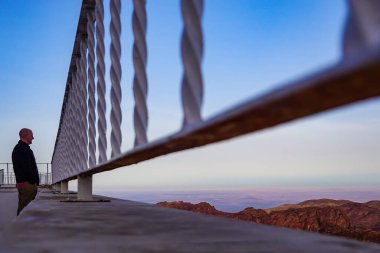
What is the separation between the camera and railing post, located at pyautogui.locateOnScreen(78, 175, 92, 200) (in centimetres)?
687

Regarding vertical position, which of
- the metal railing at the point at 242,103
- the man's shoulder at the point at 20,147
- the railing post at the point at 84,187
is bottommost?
the railing post at the point at 84,187

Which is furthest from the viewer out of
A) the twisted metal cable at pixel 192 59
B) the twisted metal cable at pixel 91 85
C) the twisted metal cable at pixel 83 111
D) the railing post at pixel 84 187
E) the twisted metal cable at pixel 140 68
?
the twisted metal cable at pixel 83 111

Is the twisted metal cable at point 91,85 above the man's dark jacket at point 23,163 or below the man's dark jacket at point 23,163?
above

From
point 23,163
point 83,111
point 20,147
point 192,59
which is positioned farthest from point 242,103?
point 83,111

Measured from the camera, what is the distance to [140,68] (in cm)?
279

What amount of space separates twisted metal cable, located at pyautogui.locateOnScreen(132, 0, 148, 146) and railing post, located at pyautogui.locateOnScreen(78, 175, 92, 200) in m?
4.23

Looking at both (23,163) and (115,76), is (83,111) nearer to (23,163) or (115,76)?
(23,163)

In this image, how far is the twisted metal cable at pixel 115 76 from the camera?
3.79 meters

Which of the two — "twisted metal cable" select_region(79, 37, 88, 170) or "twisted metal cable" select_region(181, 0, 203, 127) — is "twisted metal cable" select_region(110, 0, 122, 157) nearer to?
"twisted metal cable" select_region(181, 0, 203, 127)

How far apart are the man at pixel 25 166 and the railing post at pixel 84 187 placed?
2.36 ft

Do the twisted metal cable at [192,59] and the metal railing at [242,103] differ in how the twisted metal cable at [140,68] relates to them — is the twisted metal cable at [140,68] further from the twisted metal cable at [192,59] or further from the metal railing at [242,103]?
the twisted metal cable at [192,59]

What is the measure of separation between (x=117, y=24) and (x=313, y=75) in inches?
119

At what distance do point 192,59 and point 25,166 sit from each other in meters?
5.86

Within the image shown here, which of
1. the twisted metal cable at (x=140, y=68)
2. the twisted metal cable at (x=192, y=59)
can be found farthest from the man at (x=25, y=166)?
the twisted metal cable at (x=192, y=59)
